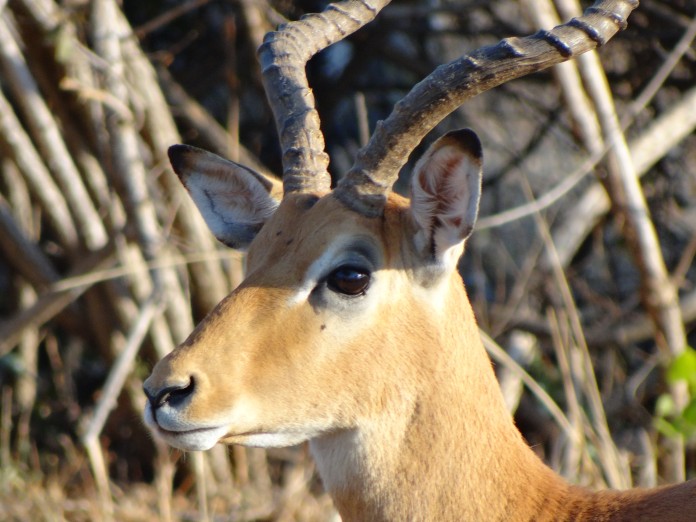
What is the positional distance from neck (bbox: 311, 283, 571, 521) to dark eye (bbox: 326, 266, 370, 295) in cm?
28

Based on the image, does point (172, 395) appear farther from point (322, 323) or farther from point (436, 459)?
point (436, 459)

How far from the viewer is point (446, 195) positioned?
308 cm

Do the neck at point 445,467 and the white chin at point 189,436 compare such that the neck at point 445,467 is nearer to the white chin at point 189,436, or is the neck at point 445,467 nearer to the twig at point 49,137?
the white chin at point 189,436

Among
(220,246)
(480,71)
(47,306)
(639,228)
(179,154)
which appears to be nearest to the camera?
(480,71)

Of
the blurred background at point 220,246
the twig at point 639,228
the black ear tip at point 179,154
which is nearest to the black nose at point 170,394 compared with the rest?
the black ear tip at point 179,154

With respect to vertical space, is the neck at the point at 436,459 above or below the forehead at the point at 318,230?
below

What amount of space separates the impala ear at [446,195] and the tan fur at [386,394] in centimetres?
Result: 7

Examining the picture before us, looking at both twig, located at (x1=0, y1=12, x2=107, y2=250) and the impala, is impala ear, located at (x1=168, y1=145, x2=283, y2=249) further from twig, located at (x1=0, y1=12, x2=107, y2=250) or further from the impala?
twig, located at (x1=0, y1=12, x2=107, y2=250)

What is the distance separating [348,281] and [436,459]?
60 centimetres

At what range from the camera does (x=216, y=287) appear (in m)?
6.59

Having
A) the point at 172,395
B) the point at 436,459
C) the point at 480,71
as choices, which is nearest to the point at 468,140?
A: the point at 480,71

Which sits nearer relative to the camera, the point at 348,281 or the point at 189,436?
the point at 189,436

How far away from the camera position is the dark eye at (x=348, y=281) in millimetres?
3014

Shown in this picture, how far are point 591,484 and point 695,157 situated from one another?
12.1 feet
